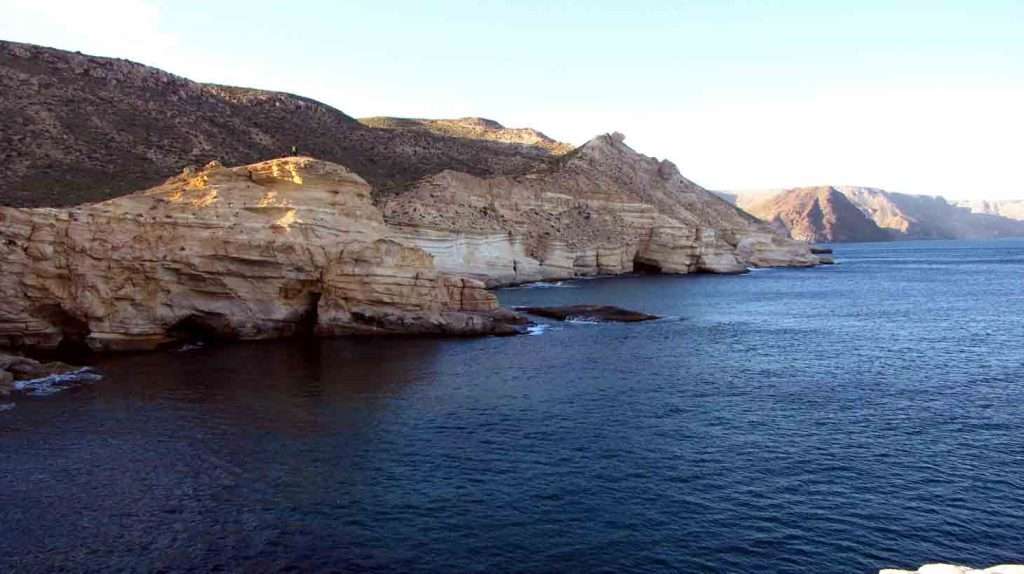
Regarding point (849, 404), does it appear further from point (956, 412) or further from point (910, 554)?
point (910, 554)

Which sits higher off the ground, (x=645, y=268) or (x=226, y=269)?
(x=226, y=269)

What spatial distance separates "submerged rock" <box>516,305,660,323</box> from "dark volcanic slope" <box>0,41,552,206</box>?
1462 inches

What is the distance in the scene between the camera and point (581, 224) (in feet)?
341

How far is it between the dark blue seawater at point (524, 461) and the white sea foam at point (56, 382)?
105 centimetres

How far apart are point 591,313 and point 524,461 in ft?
119

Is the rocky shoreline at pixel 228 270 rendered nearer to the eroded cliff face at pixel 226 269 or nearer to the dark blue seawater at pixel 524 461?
the eroded cliff face at pixel 226 269

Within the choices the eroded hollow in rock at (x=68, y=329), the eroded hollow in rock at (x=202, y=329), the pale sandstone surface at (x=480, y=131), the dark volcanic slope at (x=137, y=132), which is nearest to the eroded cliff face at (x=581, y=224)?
the dark volcanic slope at (x=137, y=132)

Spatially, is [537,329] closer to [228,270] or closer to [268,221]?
[268,221]

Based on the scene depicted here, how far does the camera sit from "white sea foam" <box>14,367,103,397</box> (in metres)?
33.8

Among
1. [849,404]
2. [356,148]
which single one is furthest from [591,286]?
[849,404]

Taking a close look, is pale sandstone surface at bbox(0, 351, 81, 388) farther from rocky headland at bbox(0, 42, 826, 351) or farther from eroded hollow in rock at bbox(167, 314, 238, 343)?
eroded hollow in rock at bbox(167, 314, 238, 343)

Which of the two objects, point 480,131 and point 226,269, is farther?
point 480,131

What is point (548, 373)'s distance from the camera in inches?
1526

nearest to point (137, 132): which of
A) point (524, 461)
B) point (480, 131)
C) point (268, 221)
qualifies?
point (268, 221)
